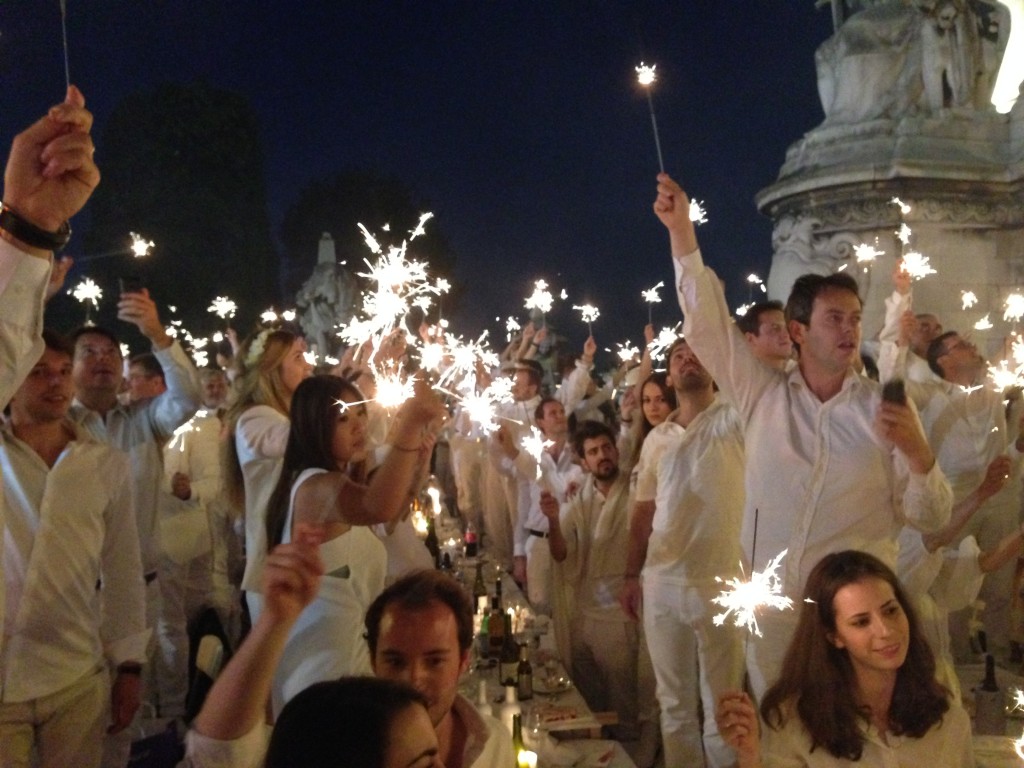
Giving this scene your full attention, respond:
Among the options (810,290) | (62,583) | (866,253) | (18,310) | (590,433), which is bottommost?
(62,583)

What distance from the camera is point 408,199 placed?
42.6 meters

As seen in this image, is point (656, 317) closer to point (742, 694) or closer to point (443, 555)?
point (443, 555)

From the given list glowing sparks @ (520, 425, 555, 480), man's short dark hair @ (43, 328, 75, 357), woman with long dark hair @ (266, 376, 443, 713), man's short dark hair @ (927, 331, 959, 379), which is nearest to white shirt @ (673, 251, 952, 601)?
woman with long dark hair @ (266, 376, 443, 713)

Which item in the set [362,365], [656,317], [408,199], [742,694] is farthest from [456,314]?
[742,694]

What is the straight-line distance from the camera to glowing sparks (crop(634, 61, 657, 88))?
3084mm

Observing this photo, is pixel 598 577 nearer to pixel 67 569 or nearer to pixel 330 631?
pixel 330 631

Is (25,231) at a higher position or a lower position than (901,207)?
lower

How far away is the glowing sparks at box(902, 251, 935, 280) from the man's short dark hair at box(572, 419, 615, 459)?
16.0 feet

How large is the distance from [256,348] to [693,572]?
2860 mm

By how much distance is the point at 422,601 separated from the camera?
104 inches

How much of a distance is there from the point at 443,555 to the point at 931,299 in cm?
652

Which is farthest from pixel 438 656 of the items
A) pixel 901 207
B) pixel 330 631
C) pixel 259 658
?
pixel 901 207

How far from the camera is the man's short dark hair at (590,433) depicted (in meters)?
6.07

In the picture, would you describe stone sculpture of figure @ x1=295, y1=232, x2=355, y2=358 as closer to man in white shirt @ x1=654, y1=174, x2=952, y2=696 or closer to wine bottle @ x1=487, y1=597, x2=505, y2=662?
wine bottle @ x1=487, y1=597, x2=505, y2=662
